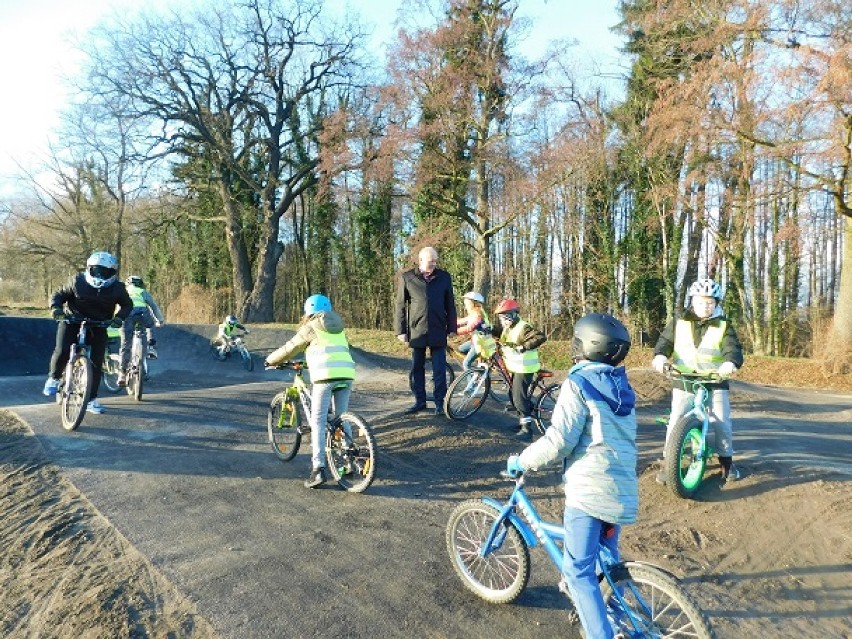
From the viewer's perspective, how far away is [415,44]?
18500 millimetres

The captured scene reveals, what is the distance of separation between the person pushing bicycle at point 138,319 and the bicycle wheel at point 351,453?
4.77 m

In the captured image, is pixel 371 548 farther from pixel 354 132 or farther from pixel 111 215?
pixel 111 215

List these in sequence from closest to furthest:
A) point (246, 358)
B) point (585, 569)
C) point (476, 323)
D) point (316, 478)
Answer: point (585, 569)
point (316, 478)
point (476, 323)
point (246, 358)

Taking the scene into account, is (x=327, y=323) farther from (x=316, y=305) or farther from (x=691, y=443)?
(x=691, y=443)

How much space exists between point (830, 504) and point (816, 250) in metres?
22.8

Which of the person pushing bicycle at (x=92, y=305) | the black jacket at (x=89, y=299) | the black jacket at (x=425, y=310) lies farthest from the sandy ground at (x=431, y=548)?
the black jacket at (x=89, y=299)

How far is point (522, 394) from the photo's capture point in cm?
733

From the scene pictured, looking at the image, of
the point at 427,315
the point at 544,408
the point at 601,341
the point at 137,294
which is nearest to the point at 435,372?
the point at 427,315

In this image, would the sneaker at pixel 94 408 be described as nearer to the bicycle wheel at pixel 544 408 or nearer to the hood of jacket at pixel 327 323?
the hood of jacket at pixel 327 323

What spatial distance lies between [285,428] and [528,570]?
3.55m

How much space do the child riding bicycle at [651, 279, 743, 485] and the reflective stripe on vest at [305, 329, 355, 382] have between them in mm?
2743

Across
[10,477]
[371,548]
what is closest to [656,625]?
[371,548]

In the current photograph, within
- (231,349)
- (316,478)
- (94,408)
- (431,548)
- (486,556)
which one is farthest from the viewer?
(231,349)

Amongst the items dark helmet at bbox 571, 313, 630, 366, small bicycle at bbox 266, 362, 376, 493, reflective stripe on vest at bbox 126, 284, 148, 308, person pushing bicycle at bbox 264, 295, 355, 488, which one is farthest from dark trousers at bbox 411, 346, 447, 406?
reflective stripe on vest at bbox 126, 284, 148, 308
